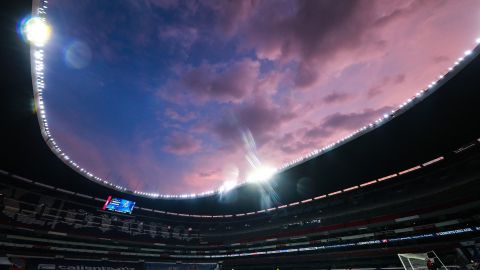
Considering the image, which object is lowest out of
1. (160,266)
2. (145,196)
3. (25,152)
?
(160,266)

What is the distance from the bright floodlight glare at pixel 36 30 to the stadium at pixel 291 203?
1.08 feet

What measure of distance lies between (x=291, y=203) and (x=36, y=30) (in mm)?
37067

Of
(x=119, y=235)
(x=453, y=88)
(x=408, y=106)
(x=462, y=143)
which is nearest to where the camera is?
(x=453, y=88)

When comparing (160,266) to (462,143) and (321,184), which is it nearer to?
(321,184)

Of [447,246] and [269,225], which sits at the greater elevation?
[269,225]

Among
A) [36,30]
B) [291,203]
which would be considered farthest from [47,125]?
[291,203]

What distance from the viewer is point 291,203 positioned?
39250mm

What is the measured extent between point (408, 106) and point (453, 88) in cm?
254

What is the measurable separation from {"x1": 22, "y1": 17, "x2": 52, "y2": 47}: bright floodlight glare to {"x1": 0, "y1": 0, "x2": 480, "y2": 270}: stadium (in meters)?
0.33

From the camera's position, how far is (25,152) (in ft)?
68.5

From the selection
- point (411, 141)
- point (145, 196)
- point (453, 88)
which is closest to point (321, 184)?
point (411, 141)

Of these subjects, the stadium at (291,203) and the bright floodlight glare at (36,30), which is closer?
the bright floodlight glare at (36,30)

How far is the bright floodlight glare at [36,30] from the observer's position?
1138 cm

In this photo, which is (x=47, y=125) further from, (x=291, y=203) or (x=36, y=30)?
(x=291, y=203)
